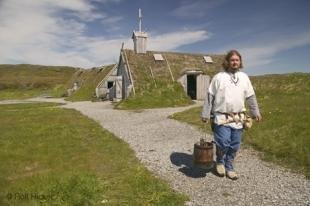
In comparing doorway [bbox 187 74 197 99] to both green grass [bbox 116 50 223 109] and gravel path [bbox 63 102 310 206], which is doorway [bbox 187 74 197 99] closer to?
green grass [bbox 116 50 223 109]

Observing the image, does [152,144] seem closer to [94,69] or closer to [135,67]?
[135,67]

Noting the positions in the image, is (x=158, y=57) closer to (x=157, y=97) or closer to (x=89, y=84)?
(x=157, y=97)

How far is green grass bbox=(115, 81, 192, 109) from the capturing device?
89.0ft

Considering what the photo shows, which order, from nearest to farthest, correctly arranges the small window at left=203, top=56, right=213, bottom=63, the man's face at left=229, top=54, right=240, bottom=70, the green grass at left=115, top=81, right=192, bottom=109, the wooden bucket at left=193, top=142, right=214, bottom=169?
the wooden bucket at left=193, top=142, right=214, bottom=169 < the man's face at left=229, top=54, right=240, bottom=70 < the green grass at left=115, top=81, right=192, bottom=109 < the small window at left=203, top=56, right=213, bottom=63

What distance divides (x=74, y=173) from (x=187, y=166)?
3084mm

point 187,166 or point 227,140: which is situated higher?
point 227,140

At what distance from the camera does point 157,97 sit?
28375mm

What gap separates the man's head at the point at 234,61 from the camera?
773cm

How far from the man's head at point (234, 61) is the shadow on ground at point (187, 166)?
2.58 m

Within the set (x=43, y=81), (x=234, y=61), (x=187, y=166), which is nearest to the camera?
(x=234, y=61)

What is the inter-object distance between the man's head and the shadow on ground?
258cm

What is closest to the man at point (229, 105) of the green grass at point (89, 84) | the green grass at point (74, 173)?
the green grass at point (74, 173)

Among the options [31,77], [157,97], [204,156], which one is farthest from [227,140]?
[31,77]

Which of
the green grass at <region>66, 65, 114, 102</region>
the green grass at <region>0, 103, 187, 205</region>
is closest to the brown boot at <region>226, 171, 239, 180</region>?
the green grass at <region>0, 103, 187, 205</region>
